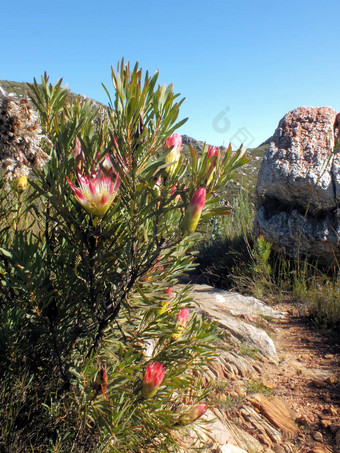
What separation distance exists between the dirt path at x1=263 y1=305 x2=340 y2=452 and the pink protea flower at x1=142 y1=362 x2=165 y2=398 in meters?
1.34

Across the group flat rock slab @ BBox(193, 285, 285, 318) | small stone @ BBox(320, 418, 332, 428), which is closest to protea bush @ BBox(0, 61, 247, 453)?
small stone @ BBox(320, 418, 332, 428)

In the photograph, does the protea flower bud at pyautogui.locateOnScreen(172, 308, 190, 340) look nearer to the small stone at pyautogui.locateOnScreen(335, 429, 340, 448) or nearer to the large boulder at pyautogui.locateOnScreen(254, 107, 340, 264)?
the small stone at pyautogui.locateOnScreen(335, 429, 340, 448)

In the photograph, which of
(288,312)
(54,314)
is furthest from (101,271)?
(288,312)

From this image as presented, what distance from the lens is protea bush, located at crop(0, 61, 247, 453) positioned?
3.33 feet

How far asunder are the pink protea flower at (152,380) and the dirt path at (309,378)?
134 centimetres

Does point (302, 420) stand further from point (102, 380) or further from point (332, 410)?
point (102, 380)

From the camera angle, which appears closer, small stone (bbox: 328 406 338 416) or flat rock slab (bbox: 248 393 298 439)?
flat rock slab (bbox: 248 393 298 439)

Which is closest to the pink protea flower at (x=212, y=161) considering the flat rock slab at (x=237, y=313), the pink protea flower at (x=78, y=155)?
the pink protea flower at (x=78, y=155)

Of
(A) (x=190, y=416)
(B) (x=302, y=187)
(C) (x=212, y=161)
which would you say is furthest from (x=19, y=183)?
(B) (x=302, y=187)

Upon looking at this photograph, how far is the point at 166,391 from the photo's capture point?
1.30m

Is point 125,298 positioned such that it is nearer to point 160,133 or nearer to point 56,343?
point 56,343

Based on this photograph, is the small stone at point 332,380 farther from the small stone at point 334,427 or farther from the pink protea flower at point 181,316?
the pink protea flower at point 181,316

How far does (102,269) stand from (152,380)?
15.8 inches

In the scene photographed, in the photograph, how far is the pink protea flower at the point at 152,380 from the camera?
115cm
